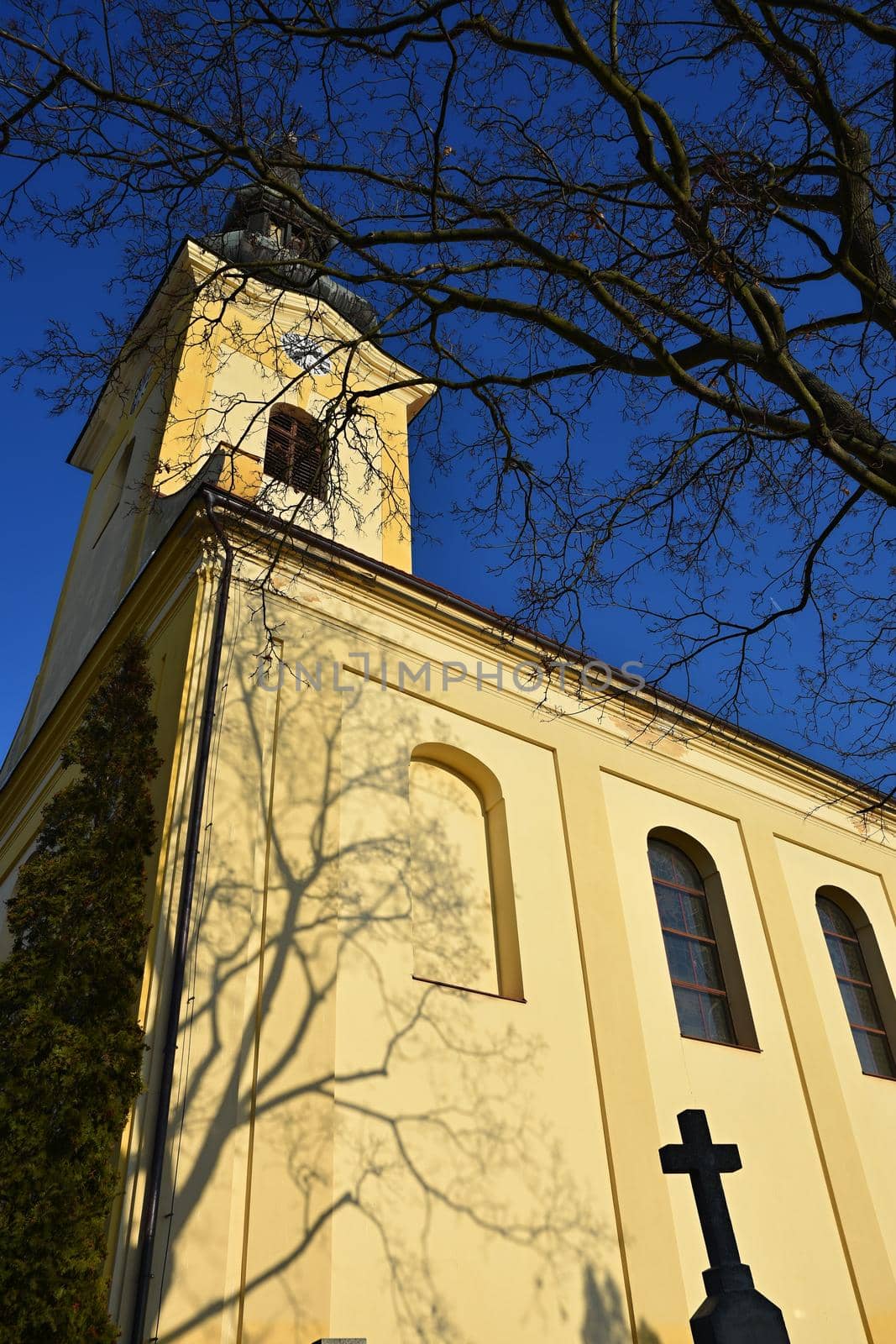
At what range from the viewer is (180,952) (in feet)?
23.1

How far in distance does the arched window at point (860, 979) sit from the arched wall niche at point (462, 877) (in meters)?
4.96

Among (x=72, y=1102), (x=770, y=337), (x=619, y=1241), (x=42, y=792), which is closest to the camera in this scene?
(x=770, y=337)

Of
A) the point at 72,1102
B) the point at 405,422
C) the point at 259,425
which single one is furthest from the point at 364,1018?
the point at 405,422

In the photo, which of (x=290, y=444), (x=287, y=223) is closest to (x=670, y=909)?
(x=290, y=444)

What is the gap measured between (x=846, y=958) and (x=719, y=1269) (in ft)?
27.2

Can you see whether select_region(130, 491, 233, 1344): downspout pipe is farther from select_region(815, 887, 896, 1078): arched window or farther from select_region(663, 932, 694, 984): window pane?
select_region(815, 887, 896, 1078): arched window

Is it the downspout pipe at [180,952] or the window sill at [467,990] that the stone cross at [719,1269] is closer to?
the window sill at [467,990]

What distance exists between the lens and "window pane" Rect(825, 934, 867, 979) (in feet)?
42.2

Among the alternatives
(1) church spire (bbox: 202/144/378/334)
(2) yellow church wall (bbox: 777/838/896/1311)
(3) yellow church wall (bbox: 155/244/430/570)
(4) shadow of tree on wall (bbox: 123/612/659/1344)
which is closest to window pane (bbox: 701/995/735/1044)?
(2) yellow church wall (bbox: 777/838/896/1311)

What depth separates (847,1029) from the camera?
1176 centimetres

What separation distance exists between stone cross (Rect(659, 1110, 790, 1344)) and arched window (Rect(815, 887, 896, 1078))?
6.46 meters

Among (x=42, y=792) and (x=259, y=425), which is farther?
(x=259, y=425)

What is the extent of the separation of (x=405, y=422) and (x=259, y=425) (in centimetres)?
342

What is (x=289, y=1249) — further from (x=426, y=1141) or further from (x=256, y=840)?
(x=256, y=840)
